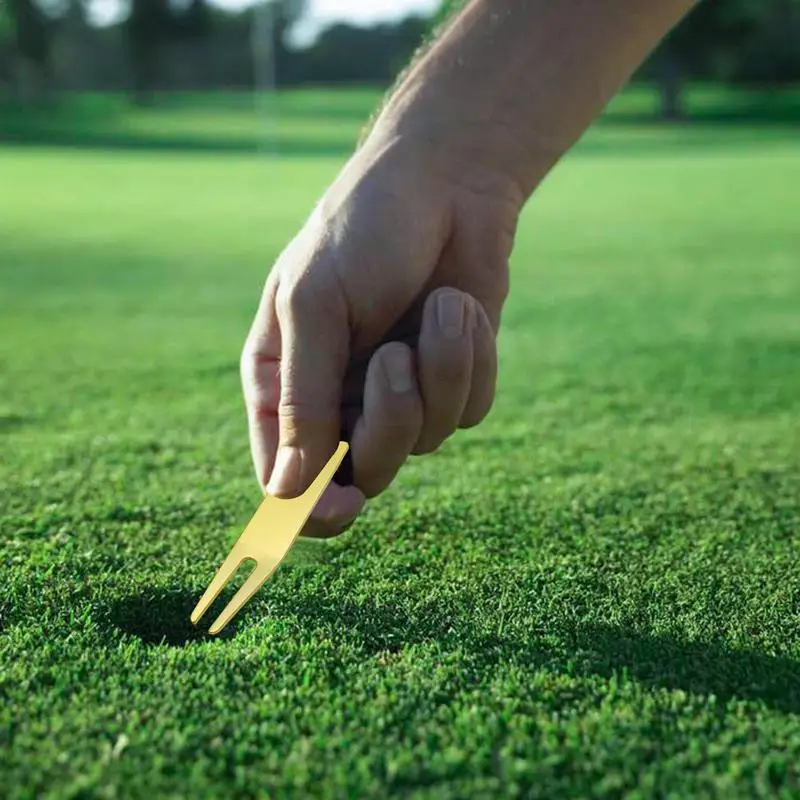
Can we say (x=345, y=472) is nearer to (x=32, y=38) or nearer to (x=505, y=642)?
(x=505, y=642)

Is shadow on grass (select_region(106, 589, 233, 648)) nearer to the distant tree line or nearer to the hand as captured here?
the hand

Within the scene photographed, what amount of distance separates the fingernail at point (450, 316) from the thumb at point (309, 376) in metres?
0.19

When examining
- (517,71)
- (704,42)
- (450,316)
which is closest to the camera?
(450,316)

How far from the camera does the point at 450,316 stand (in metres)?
1.68

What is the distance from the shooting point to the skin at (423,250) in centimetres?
172

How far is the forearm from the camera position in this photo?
1.91 metres

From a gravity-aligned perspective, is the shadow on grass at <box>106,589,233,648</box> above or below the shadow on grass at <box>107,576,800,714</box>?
below

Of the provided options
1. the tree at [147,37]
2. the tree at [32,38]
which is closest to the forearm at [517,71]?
the tree at [32,38]

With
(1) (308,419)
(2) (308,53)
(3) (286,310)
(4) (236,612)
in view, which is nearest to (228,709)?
(4) (236,612)

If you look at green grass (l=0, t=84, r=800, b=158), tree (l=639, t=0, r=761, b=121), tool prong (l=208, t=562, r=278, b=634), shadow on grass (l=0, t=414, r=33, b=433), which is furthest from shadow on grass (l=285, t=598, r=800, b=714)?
tree (l=639, t=0, r=761, b=121)

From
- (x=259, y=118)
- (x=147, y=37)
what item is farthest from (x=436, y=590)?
(x=147, y=37)

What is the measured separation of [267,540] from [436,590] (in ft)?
1.26

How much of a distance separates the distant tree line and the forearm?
40092mm

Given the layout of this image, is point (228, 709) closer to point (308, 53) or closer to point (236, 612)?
point (236, 612)
